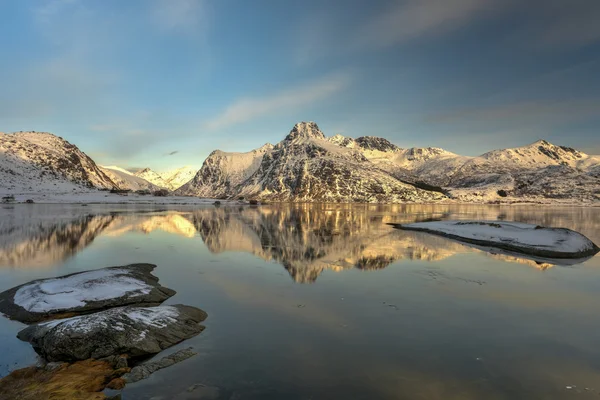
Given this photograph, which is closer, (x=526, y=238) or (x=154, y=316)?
(x=154, y=316)

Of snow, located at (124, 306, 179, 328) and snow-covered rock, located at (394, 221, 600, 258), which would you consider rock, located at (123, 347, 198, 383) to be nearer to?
snow, located at (124, 306, 179, 328)

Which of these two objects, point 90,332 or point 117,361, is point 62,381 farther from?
point 90,332

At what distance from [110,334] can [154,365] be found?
8.51ft

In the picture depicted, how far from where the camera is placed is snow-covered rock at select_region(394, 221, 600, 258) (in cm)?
3638

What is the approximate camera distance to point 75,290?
64.2ft

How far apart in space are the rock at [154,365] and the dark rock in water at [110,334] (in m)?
1.00

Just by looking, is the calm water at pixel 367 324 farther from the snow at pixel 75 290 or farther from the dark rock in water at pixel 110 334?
the snow at pixel 75 290

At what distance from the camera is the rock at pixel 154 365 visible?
1149cm

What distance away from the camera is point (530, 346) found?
45.7 feet

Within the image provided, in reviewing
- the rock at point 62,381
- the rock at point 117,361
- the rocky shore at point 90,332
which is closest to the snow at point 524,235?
the rocky shore at point 90,332

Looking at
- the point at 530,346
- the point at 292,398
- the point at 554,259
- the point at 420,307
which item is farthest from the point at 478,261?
the point at 292,398

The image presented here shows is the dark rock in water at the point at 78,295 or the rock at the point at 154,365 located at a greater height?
the dark rock in water at the point at 78,295

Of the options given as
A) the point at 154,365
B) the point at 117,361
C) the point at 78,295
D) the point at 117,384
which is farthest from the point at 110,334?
the point at 78,295

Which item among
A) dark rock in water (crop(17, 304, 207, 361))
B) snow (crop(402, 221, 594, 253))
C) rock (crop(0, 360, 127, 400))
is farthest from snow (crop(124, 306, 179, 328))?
snow (crop(402, 221, 594, 253))
